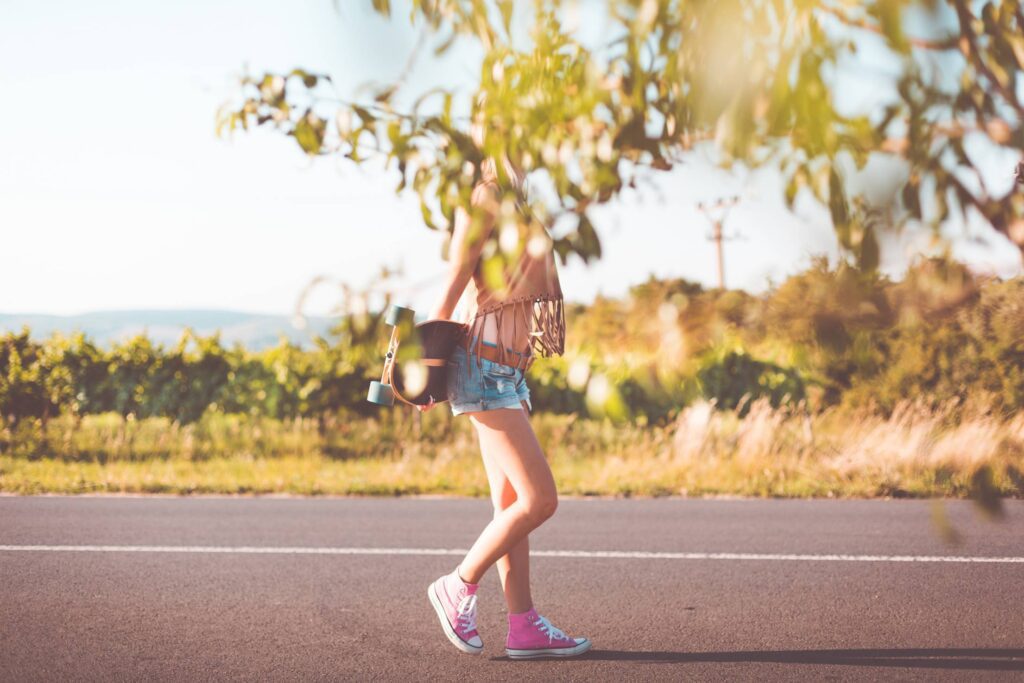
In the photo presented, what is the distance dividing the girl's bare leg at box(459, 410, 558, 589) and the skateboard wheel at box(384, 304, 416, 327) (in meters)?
2.06

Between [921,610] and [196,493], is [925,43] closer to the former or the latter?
[921,610]

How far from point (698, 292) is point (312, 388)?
1253 cm

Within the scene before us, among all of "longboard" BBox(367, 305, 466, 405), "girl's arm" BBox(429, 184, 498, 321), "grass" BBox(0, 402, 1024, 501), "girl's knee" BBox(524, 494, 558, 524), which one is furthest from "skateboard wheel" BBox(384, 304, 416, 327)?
"grass" BBox(0, 402, 1024, 501)

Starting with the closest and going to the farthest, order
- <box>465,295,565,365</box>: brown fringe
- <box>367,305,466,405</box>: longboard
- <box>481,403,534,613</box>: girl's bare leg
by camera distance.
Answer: <box>367,305,466,405</box>: longboard
<box>465,295,565,365</box>: brown fringe
<box>481,403,534,613</box>: girl's bare leg

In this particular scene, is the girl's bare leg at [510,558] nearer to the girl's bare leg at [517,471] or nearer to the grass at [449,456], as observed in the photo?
the girl's bare leg at [517,471]

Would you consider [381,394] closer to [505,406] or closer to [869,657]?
[505,406]

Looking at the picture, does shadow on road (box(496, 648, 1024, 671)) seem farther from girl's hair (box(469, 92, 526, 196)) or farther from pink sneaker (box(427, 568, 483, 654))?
girl's hair (box(469, 92, 526, 196))

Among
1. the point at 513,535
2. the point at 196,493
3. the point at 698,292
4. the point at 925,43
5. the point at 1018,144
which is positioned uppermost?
the point at 925,43

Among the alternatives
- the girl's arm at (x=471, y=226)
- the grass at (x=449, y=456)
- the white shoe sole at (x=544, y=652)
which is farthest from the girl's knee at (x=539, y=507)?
the grass at (x=449, y=456)

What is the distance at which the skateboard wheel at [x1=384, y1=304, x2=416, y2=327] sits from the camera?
65.0 inches

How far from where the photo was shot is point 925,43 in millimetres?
1395

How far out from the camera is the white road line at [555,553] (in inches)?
248

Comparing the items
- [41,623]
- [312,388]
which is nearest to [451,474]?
[312,388]

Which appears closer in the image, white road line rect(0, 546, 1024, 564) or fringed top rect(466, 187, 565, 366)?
fringed top rect(466, 187, 565, 366)
